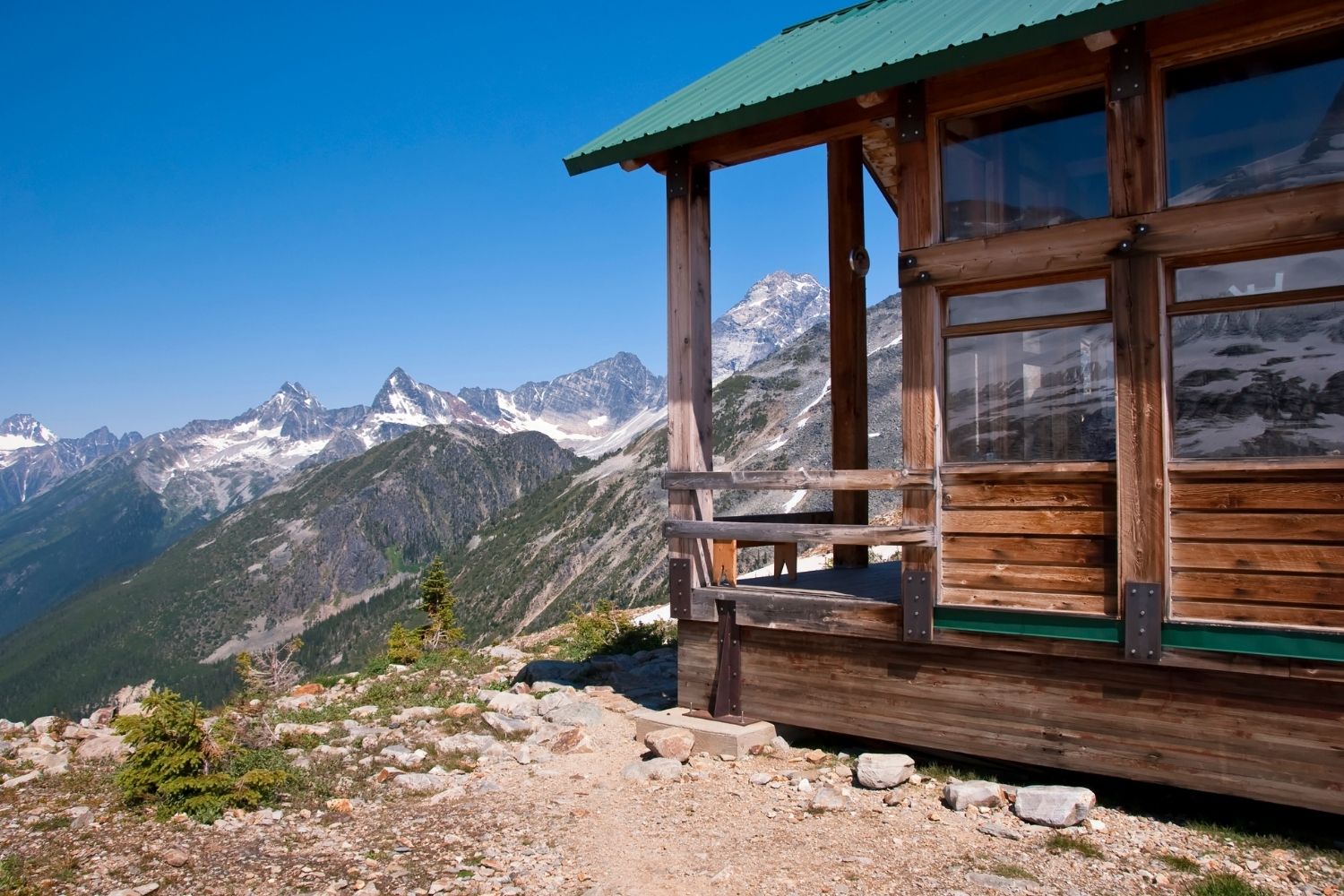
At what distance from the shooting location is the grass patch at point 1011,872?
5.50 metres

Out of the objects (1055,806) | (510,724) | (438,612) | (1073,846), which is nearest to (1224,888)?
(1073,846)

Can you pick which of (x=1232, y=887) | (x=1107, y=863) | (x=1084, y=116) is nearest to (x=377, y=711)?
(x=1107, y=863)

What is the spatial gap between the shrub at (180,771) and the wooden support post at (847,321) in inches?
257

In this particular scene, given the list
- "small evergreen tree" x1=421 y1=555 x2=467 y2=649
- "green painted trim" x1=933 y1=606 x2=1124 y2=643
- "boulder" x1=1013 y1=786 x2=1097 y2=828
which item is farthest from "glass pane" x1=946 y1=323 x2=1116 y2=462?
"small evergreen tree" x1=421 y1=555 x2=467 y2=649

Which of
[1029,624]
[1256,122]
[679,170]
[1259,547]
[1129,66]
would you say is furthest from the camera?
[679,170]

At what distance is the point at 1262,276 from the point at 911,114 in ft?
9.32

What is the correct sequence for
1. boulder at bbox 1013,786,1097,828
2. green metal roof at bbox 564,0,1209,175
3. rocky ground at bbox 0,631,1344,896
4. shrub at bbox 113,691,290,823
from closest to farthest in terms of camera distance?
rocky ground at bbox 0,631,1344,896
boulder at bbox 1013,786,1097,828
green metal roof at bbox 564,0,1209,175
shrub at bbox 113,691,290,823

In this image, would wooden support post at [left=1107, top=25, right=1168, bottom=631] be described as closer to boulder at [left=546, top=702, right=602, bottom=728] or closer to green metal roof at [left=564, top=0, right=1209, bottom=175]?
green metal roof at [left=564, top=0, right=1209, bottom=175]

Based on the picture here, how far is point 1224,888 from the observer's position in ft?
17.0

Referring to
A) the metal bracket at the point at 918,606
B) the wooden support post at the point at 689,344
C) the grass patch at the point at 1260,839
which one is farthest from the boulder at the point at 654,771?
the grass patch at the point at 1260,839

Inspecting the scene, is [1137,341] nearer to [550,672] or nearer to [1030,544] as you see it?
[1030,544]

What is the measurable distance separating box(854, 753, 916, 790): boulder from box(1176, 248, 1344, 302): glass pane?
3.82 meters

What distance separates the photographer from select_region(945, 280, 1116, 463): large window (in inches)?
266

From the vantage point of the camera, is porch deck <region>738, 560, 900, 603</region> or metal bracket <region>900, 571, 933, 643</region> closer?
metal bracket <region>900, 571, 933, 643</region>
